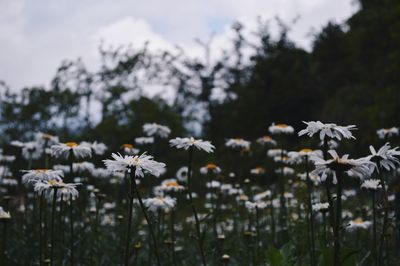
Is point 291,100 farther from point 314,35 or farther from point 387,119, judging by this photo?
point 387,119

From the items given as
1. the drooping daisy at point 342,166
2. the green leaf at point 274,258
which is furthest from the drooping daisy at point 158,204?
A: the drooping daisy at point 342,166

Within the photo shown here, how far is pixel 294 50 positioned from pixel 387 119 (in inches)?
486

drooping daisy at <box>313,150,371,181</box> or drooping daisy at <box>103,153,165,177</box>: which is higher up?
drooping daisy at <box>103,153,165,177</box>

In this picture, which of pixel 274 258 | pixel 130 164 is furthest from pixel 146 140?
pixel 130 164

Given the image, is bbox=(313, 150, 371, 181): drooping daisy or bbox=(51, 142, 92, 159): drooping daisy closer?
bbox=(313, 150, 371, 181): drooping daisy

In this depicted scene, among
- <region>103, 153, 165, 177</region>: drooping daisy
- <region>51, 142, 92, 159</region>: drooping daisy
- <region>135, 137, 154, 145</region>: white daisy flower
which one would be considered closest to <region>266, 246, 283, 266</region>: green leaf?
<region>103, 153, 165, 177</region>: drooping daisy

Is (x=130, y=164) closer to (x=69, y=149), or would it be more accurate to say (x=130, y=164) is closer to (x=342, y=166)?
(x=342, y=166)

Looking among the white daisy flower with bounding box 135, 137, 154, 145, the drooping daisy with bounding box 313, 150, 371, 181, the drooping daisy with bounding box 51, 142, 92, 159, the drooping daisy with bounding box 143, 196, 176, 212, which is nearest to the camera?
the drooping daisy with bounding box 313, 150, 371, 181

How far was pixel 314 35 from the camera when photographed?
25688mm

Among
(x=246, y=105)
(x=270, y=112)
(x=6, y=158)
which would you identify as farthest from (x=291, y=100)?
(x=6, y=158)

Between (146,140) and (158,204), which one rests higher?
(146,140)

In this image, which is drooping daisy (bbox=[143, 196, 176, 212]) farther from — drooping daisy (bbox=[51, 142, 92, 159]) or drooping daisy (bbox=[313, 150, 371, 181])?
drooping daisy (bbox=[313, 150, 371, 181])

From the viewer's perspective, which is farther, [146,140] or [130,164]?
[146,140]

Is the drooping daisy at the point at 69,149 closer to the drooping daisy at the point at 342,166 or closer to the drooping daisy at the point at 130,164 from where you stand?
the drooping daisy at the point at 130,164
